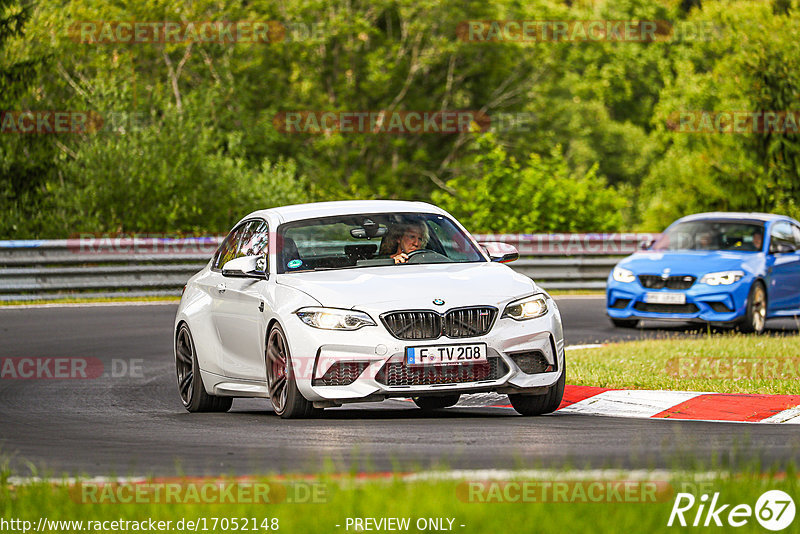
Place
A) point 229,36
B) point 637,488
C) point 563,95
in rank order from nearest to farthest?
point 637,488, point 229,36, point 563,95

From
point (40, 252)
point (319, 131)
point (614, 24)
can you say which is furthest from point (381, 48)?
point (40, 252)

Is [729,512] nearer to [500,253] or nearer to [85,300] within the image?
[500,253]

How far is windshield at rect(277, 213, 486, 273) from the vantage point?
10617 millimetres

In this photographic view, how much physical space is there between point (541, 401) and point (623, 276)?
9053mm

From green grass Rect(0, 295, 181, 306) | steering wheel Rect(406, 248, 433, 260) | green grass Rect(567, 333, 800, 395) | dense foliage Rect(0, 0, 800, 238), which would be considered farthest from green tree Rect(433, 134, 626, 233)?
steering wheel Rect(406, 248, 433, 260)

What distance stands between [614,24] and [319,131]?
22.5 metres

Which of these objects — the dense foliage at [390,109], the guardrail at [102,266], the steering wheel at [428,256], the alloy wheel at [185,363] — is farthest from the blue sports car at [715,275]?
the dense foliage at [390,109]

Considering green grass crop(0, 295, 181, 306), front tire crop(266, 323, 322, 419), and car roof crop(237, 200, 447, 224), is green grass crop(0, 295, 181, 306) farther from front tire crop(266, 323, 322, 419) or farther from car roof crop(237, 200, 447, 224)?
front tire crop(266, 323, 322, 419)

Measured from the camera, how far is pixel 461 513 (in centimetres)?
574

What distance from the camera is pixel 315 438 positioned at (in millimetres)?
8875

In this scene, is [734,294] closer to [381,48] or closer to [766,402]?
[766,402]

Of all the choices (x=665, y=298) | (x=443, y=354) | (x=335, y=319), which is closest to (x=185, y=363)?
(x=335, y=319)

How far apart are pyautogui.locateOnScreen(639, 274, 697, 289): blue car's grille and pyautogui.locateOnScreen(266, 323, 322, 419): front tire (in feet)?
30.0

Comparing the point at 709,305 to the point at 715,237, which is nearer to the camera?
the point at 709,305
